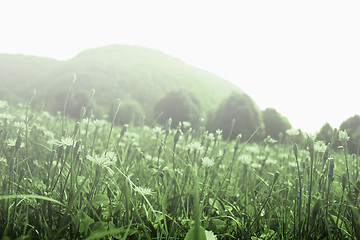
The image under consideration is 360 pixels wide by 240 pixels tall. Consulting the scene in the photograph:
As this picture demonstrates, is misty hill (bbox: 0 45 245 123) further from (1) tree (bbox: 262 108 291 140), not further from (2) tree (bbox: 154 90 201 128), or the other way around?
(1) tree (bbox: 262 108 291 140)

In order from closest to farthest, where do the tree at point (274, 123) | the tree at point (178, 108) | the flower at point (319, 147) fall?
the flower at point (319, 147)
the tree at point (274, 123)
the tree at point (178, 108)

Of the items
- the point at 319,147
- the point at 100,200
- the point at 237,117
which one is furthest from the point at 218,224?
the point at 237,117

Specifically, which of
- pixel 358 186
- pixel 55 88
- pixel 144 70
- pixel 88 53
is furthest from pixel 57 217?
pixel 88 53

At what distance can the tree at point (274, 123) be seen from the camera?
1100 cm

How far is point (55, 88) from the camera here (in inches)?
912

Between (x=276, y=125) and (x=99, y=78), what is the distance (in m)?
21.1

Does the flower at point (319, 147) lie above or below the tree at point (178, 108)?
above

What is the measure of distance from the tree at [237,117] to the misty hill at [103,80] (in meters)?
10.5

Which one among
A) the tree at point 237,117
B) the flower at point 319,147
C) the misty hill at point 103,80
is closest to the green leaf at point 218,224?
the flower at point 319,147

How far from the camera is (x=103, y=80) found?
27.1 meters

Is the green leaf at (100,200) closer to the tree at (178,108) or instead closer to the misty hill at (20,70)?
the tree at (178,108)

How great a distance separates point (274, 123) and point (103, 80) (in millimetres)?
20682

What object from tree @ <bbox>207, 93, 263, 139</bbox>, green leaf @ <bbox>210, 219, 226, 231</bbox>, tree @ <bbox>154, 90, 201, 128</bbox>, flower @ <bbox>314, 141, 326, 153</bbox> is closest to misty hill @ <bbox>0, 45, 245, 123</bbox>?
tree @ <bbox>154, 90, 201, 128</bbox>

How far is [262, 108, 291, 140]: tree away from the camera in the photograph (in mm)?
11000
